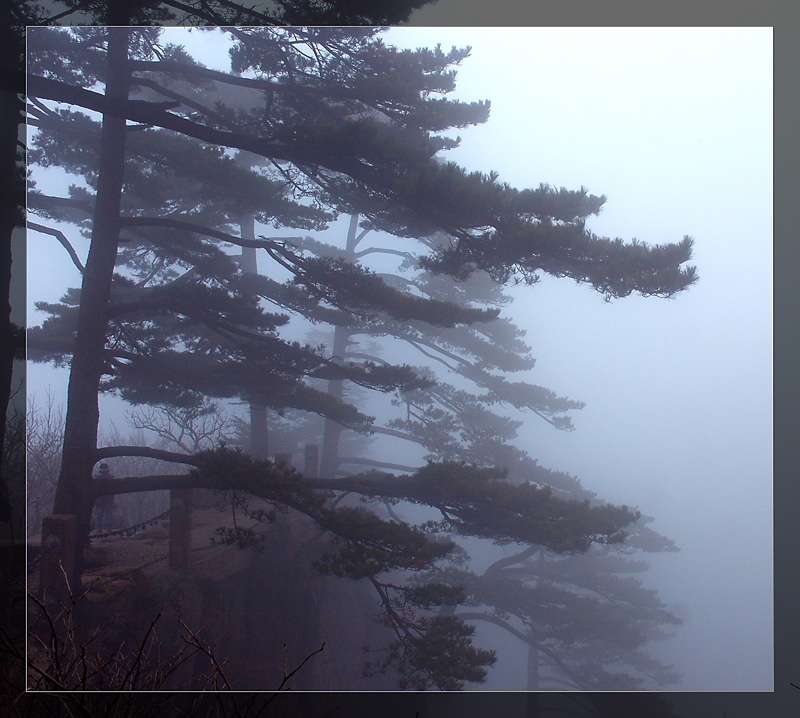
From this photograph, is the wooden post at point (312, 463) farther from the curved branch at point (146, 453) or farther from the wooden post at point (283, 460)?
the curved branch at point (146, 453)

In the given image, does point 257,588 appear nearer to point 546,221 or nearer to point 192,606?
point 192,606

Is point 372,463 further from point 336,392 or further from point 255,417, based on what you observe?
point 255,417

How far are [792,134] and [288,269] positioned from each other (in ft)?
6.13

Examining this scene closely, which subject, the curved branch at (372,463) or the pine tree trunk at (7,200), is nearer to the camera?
the curved branch at (372,463)

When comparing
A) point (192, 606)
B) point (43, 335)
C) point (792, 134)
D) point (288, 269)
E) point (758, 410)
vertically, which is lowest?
point (192, 606)

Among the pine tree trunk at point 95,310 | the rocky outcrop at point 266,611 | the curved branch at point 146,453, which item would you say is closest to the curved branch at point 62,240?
the pine tree trunk at point 95,310

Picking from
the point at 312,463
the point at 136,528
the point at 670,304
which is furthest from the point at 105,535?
the point at 670,304

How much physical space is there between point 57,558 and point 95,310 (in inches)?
35.3

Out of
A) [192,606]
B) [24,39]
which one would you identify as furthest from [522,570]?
[24,39]

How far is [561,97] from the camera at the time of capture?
8.20 feet

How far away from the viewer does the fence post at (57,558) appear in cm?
250

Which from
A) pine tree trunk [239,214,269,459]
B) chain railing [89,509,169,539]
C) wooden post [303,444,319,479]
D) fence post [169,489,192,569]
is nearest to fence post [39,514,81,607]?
chain railing [89,509,169,539]

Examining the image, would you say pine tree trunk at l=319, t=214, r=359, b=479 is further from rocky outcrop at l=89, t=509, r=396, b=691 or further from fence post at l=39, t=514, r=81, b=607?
fence post at l=39, t=514, r=81, b=607

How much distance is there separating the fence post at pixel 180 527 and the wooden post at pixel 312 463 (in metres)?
0.43
